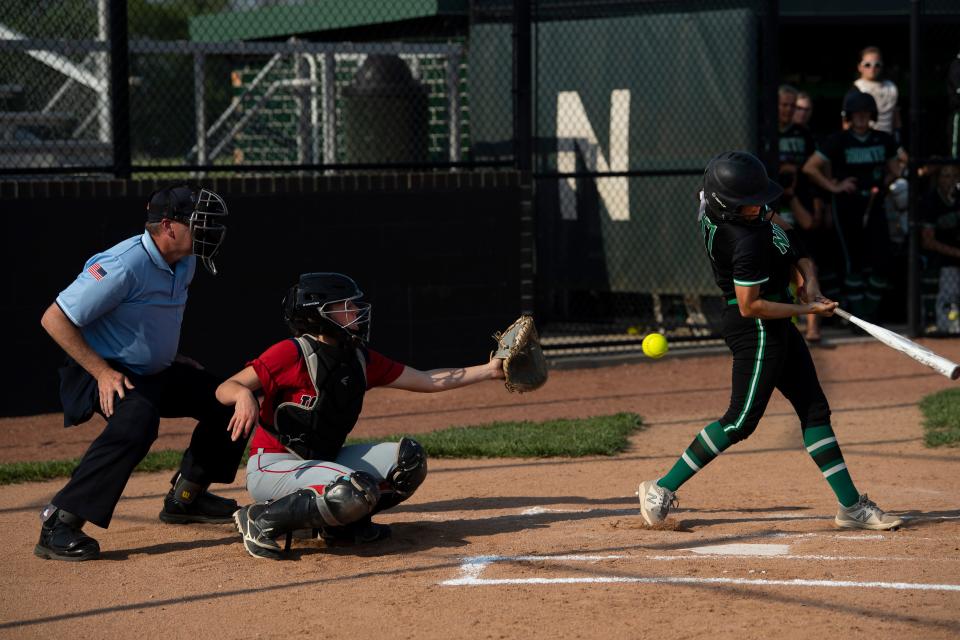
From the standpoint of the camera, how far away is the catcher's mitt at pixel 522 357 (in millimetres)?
5555

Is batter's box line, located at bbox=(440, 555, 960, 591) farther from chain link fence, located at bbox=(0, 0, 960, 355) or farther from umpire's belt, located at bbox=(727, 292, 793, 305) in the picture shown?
chain link fence, located at bbox=(0, 0, 960, 355)

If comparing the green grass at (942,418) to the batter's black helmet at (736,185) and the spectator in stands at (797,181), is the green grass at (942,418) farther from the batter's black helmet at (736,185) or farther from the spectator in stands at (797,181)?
the batter's black helmet at (736,185)

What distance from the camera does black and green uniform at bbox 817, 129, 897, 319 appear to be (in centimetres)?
1153

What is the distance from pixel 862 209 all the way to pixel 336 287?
743 cm

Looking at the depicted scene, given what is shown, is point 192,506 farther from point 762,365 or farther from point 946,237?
point 946,237

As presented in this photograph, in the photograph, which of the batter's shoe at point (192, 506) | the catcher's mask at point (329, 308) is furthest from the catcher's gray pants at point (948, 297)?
the catcher's mask at point (329, 308)

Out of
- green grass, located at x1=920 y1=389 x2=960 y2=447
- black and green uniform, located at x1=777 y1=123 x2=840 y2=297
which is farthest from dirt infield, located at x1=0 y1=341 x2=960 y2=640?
black and green uniform, located at x1=777 y1=123 x2=840 y2=297

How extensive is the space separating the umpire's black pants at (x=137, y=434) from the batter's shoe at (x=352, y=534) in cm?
56

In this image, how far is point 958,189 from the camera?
11.7m

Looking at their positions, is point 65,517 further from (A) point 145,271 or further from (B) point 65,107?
(B) point 65,107

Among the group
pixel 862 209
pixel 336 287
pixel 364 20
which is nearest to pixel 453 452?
pixel 336 287

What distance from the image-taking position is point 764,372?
547 centimetres

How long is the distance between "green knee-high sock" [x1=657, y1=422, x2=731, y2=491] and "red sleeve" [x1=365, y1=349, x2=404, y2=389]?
1228mm

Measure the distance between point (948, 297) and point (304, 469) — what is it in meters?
8.07
